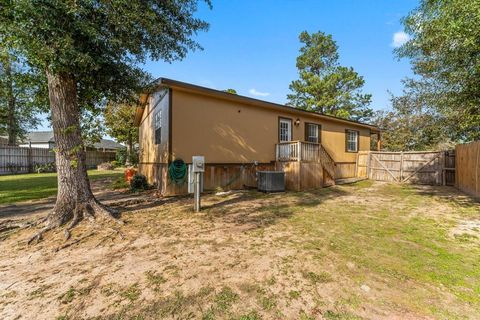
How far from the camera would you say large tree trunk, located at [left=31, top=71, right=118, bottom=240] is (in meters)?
4.54

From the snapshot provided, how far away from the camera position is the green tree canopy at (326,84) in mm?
23562

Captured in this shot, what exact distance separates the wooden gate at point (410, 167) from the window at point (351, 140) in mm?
595

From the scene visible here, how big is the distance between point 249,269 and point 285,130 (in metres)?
8.80

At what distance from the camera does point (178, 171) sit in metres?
7.54

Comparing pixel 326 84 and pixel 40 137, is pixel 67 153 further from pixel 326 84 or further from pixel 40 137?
pixel 40 137

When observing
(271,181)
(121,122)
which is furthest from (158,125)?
(121,122)

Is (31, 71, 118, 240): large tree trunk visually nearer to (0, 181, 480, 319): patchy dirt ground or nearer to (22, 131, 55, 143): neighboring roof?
(0, 181, 480, 319): patchy dirt ground

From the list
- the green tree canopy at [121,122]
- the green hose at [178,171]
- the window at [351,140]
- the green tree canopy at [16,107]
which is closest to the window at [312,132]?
the window at [351,140]

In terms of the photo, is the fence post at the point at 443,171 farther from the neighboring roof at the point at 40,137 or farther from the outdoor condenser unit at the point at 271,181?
the neighboring roof at the point at 40,137

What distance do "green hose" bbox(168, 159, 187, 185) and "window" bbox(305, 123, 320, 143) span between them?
6774mm

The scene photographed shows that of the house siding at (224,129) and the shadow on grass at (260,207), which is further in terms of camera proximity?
the house siding at (224,129)

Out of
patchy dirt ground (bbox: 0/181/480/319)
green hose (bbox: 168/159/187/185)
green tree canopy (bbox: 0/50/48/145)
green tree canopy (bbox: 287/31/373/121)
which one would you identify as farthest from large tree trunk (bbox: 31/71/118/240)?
green tree canopy (bbox: 287/31/373/121)

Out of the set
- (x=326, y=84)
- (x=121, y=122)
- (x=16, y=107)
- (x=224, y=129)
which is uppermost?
(x=326, y=84)

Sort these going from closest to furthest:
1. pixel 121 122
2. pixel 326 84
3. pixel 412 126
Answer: pixel 412 126 → pixel 121 122 → pixel 326 84
